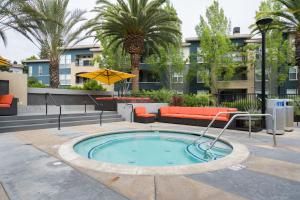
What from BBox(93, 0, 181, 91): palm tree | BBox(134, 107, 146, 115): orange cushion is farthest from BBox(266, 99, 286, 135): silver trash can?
BBox(93, 0, 181, 91): palm tree

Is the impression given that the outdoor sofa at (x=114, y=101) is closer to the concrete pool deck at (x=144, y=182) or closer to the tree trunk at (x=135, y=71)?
the tree trunk at (x=135, y=71)

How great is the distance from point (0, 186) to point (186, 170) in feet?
10.7

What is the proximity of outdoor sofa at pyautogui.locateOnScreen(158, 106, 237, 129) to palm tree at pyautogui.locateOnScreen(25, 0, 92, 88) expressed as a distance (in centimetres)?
1019

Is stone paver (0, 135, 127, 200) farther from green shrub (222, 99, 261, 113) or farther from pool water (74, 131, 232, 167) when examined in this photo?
green shrub (222, 99, 261, 113)

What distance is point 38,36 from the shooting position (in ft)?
54.1

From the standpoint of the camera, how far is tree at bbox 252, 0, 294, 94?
24.0m

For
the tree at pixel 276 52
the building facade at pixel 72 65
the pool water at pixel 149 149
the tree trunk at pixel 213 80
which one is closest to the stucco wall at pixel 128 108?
the pool water at pixel 149 149

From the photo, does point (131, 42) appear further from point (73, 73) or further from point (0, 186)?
point (73, 73)

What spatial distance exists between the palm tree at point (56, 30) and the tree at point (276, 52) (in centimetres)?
1969

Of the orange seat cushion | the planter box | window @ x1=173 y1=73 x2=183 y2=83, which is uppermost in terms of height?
window @ x1=173 y1=73 x2=183 y2=83

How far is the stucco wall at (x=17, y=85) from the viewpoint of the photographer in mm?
14172

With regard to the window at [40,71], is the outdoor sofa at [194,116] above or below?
below

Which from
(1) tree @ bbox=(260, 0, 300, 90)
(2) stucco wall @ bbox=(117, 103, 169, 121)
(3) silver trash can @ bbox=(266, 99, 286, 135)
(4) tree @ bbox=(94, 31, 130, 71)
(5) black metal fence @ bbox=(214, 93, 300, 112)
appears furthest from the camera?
(4) tree @ bbox=(94, 31, 130, 71)

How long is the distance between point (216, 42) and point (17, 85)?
21.3m
